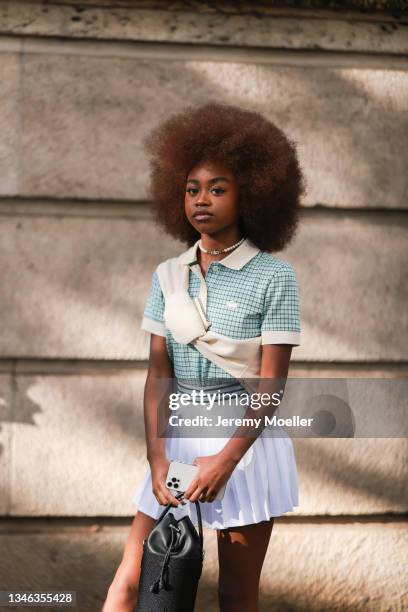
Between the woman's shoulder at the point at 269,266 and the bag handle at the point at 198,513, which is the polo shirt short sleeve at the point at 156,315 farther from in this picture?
the bag handle at the point at 198,513

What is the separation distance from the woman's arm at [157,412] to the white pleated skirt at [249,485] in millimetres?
94

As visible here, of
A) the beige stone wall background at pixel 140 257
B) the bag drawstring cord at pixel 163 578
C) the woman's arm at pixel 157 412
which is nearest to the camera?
the bag drawstring cord at pixel 163 578

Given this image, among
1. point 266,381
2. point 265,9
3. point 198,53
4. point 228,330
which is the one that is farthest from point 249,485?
point 265,9

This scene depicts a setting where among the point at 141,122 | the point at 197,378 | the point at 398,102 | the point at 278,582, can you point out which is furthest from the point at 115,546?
the point at 398,102

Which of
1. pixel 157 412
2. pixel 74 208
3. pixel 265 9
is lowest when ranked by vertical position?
pixel 157 412

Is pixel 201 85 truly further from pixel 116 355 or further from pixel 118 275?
pixel 116 355

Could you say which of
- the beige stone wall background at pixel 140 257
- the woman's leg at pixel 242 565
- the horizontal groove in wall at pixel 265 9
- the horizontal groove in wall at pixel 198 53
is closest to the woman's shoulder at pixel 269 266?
the woman's leg at pixel 242 565

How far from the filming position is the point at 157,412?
2.54 metres

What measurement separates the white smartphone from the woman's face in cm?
73

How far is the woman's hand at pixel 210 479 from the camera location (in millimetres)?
2309

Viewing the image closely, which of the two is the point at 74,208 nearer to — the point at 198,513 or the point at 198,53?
the point at 198,53

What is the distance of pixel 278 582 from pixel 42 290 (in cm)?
181

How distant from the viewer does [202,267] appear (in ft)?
8.49

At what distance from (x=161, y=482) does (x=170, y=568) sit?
0.83 feet
